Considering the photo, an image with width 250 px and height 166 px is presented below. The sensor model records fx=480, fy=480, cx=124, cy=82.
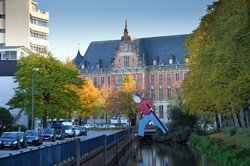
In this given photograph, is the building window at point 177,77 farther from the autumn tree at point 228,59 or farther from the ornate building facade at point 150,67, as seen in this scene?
the autumn tree at point 228,59

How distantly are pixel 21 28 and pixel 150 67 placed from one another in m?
42.6

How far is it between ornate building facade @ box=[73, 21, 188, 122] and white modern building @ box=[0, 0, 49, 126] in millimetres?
26304

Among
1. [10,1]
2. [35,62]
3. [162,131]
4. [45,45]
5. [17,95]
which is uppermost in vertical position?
[10,1]

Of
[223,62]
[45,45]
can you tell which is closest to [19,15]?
[45,45]

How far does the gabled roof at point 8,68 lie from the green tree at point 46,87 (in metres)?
12.3

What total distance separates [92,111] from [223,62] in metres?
75.3

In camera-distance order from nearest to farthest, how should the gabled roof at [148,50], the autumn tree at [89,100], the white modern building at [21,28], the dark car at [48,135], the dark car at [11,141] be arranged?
1. the dark car at [11,141]
2. the dark car at [48,135]
3. the white modern building at [21,28]
4. the autumn tree at [89,100]
5. the gabled roof at [148,50]

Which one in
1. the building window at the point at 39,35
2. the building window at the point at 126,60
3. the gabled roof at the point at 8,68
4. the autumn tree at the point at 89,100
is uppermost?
the building window at the point at 39,35

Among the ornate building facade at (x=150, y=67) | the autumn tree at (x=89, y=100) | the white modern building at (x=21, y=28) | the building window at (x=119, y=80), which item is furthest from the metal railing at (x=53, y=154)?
the building window at (x=119, y=80)

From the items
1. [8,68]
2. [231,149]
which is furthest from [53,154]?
[8,68]

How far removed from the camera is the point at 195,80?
168 ft

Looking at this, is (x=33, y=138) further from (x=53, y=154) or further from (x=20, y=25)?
(x=20, y=25)

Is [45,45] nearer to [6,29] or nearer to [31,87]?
[6,29]

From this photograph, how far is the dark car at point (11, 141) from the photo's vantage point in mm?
40531
